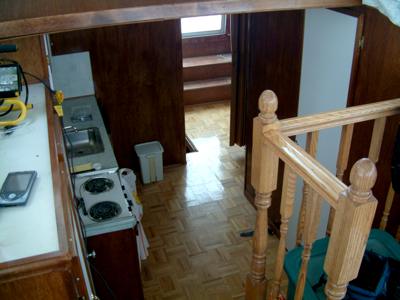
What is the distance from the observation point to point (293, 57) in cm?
303

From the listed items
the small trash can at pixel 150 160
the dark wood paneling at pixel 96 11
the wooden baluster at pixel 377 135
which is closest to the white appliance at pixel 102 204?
the dark wood paneling at pixel 96 11

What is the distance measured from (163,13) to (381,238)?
1416 millimetres

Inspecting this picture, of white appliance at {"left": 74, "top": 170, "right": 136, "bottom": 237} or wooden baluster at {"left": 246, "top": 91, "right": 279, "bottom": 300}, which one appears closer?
wooden baluster at {"left": 246, "top": 91, "right": 279, "bottom": 300}

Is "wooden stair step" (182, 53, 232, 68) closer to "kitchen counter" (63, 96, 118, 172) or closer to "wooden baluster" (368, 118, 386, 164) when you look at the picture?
"kitchen counter" (63, 96, 118, 172)

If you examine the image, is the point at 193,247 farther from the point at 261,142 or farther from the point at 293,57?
the point at 261,142

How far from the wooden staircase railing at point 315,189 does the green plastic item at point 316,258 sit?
0.08 metres

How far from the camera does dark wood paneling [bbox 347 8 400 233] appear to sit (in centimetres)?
219

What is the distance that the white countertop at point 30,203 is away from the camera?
116 centimetres

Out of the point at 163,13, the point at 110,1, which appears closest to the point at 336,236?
the point at 163,13

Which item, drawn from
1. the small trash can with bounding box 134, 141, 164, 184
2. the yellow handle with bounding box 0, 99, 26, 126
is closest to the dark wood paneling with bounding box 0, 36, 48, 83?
the yellow handle with bounding box 0, 99, 26, 126

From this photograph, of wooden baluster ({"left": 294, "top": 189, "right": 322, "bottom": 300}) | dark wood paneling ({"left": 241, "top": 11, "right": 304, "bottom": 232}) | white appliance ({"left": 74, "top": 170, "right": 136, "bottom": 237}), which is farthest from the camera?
dark wood paneling ({"left": 241, "top": 11, "right": 304, "bottom": 232})

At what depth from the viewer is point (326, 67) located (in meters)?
2.66

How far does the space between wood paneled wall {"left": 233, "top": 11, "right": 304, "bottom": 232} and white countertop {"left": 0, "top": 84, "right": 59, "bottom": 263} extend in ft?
5.97

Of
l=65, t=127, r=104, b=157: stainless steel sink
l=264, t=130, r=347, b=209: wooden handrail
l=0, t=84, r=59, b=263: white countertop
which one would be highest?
l=264, t=130, r=347, b=209: wooden handrail
